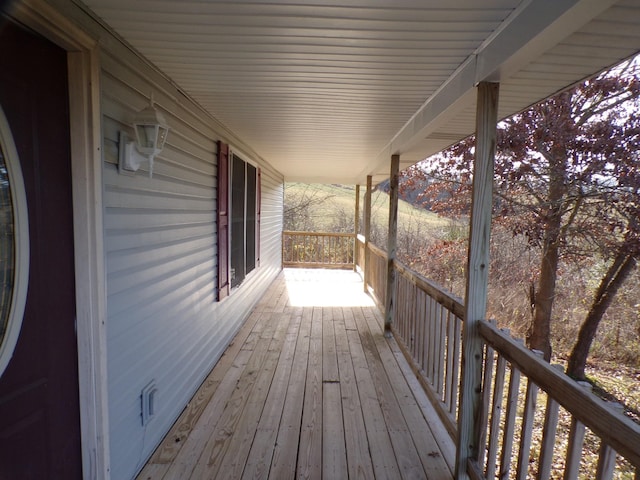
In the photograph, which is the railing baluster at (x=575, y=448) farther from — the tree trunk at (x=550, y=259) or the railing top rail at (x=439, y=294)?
the tree trunk at (x=550, y=259)

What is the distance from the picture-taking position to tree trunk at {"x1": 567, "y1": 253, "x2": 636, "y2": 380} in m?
5.16

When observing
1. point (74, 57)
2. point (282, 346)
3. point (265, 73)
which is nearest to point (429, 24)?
point (265, 73)

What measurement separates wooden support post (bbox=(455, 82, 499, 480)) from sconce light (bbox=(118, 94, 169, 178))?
5.25ft

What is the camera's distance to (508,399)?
5.28 feet

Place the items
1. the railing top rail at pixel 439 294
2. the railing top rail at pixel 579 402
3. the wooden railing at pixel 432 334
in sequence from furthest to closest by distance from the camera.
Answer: the wooden railing at pixel 432 334
the railing top rail at pixel 439 294
the railing top rail at pixel 579 402

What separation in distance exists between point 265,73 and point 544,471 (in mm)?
2316

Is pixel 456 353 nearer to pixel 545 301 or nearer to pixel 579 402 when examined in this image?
pixel 579 402

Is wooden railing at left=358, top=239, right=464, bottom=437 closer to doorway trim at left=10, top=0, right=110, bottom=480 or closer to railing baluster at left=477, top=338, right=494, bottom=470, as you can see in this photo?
railing baluster at left=477, top=338, right=494, bottom=470

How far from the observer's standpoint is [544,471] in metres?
1.37

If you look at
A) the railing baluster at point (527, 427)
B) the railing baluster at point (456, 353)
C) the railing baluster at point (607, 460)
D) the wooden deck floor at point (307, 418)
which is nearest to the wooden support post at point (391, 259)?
the wooden deck floor at point (307, 418)

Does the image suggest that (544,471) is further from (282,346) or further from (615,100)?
(615,100)

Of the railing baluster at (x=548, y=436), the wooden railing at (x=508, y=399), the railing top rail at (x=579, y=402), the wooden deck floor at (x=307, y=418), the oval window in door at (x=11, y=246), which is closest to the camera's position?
the railing top rail at (x=579, y=402)

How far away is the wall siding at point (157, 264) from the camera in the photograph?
1.71 meters

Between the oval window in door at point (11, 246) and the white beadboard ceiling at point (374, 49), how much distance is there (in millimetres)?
724
